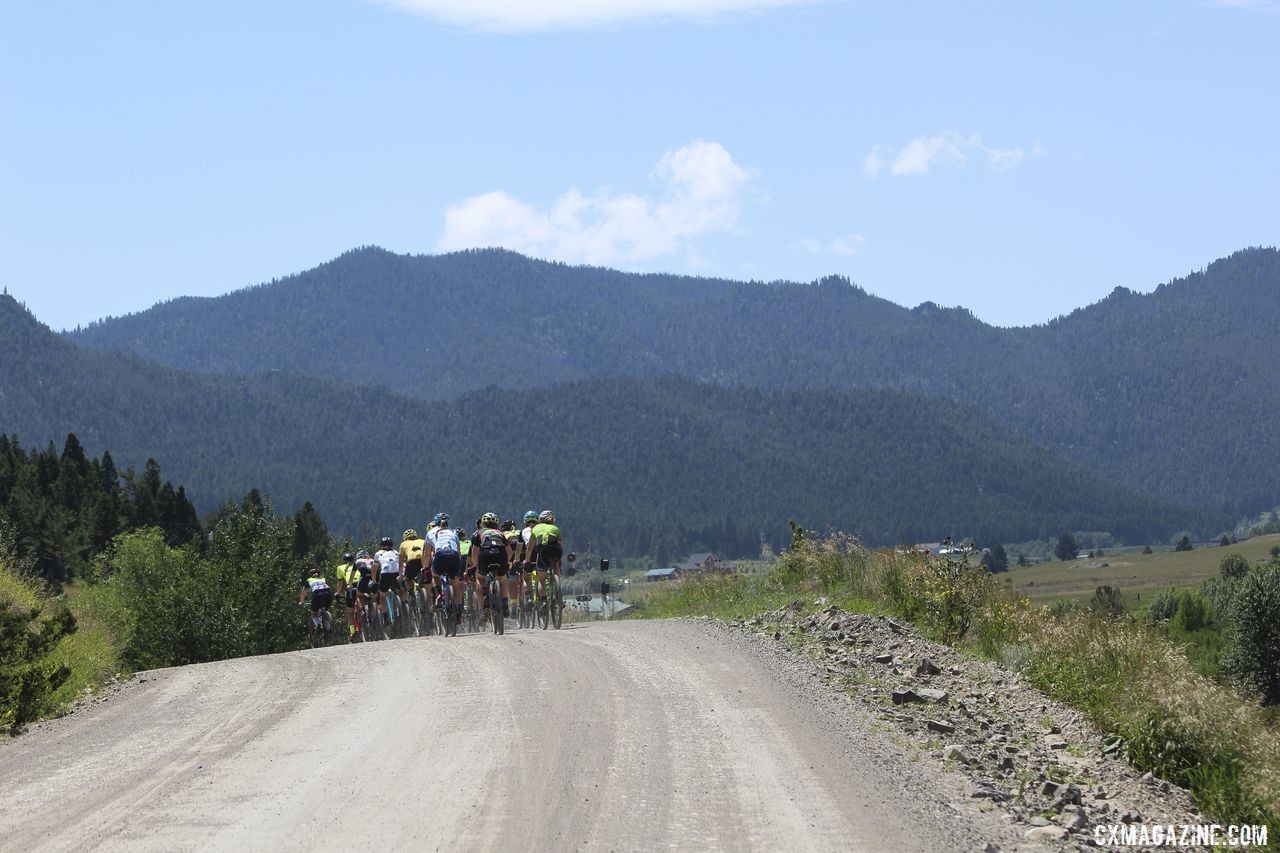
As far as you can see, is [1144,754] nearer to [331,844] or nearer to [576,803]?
[576,803]

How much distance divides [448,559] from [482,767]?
13790 millimetres

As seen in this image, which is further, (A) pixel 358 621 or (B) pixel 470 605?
(A) pixel 358 621

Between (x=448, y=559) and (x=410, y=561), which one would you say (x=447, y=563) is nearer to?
(x=448, y=559)

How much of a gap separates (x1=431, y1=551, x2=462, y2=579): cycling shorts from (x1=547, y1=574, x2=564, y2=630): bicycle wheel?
5.43ft

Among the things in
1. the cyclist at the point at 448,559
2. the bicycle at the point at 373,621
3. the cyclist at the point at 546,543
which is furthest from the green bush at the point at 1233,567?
the cyclist at the point at 448,559

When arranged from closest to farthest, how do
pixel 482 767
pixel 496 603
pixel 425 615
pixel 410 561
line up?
pixel 482 767
pixel 496 603
pixel 410 561
pixel 425 615

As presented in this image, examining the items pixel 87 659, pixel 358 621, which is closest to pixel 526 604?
pixel 358 621

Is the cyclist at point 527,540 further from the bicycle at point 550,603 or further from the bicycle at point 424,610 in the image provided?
the bicycle at point 424,610

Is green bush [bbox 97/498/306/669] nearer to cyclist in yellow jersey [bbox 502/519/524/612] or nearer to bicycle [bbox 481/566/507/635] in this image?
bicycle [bbox 481/566/507/635]

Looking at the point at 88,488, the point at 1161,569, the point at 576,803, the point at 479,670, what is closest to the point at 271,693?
the point at 479,670

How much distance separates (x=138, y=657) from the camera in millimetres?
27484

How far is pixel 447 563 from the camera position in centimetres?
2470

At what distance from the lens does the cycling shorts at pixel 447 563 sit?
24.7 metres

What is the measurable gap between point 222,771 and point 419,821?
252 cm
